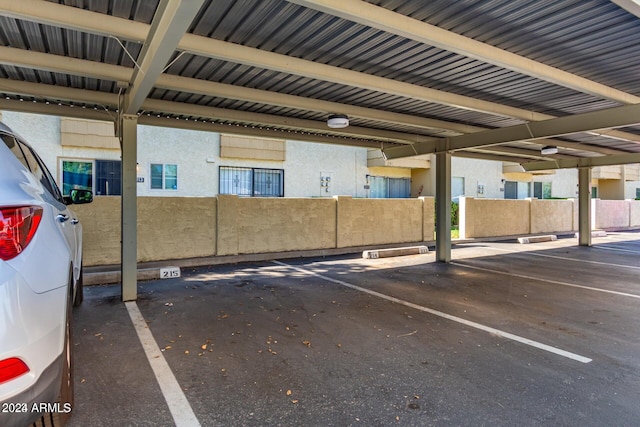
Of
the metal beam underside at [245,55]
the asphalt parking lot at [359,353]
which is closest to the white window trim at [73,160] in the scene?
the asphalt parking lot at [359,353]

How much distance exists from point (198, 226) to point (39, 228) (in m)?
7.67

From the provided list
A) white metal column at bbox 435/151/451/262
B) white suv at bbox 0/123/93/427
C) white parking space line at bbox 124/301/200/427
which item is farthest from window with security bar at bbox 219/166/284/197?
white suv at bbox 0/123/93/427

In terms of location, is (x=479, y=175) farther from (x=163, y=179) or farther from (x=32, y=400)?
(x=32, y=400)

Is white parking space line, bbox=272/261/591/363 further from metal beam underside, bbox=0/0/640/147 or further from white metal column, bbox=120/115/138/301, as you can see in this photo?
white metal column, bbox=120/115/138/301

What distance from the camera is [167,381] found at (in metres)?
3.34

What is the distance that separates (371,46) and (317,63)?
0.80 metres

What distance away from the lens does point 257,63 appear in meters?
4.62

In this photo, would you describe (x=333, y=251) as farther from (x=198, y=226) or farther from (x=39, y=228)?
(x=39, y=228)

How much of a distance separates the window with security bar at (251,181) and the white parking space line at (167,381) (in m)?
9.48

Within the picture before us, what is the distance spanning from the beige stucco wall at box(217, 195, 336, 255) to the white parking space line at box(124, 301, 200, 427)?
4.90 metres

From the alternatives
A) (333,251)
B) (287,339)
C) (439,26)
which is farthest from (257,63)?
(333,251)

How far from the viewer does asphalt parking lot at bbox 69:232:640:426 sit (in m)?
2.88

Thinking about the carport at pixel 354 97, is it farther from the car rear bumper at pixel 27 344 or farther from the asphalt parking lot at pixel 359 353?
the car rear bumper at pixel 27 344

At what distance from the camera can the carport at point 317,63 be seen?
12.1 feet
